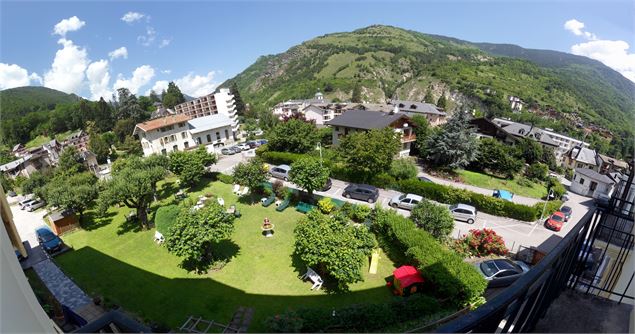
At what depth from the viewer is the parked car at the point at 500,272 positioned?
40.5 feet

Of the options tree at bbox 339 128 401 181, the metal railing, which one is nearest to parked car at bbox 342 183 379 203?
tree at bbox 339 128 401 181

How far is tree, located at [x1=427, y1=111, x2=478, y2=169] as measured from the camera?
28828 millimetres

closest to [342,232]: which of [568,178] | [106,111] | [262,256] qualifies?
[262,256]

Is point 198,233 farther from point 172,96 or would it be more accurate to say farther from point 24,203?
point 172,96

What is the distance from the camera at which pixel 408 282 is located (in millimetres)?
11641

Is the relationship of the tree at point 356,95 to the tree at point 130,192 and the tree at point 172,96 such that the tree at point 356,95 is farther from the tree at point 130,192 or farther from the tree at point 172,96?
the tree at point 130,192

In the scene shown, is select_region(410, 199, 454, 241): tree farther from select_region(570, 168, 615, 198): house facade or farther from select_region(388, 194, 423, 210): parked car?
select_region(570, 168, 615, 198): house facade

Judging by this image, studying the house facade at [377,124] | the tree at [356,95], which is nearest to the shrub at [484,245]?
the house facade at [377,124]

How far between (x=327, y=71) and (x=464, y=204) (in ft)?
458

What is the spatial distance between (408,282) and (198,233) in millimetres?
9610

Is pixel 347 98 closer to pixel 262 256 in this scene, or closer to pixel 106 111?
pixel 106 111

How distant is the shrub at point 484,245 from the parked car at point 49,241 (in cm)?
2350

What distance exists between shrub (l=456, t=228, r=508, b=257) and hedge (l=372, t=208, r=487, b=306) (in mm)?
3444

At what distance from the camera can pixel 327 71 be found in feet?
488
